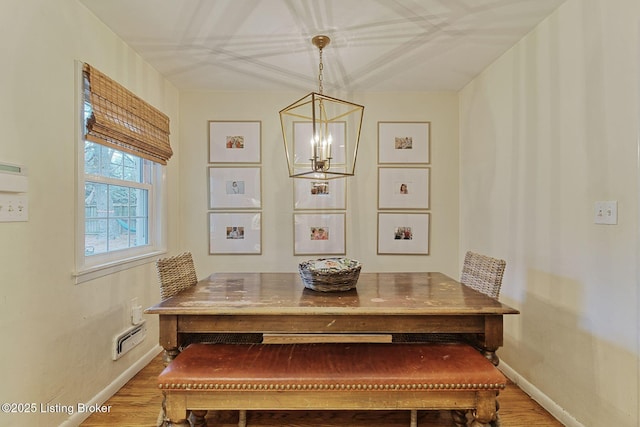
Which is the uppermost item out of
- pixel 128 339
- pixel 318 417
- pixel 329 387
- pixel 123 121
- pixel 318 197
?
pixel 123 121

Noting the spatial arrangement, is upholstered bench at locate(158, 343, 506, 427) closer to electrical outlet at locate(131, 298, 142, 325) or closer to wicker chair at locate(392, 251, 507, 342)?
wicker chair at locate(392, 251, 507, 342)

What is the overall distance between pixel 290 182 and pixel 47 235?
1921mm

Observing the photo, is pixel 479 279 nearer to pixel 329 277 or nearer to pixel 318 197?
pixel 329 277

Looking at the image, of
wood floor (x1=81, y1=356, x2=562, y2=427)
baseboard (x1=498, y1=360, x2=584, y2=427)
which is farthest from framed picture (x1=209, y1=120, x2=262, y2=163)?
baseboard (x1=498, y1=360, x2=584, y2=427)

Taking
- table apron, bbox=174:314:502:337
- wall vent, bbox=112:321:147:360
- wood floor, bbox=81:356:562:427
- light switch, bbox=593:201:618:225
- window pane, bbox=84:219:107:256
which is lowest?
wood floor, bbox=81:356:562:427

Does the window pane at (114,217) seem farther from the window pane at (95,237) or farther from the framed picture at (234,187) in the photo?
the framed picture at (234,187)

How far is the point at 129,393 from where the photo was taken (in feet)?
6.92

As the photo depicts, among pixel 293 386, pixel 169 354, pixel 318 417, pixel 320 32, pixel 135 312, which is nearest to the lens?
pixel 293 386

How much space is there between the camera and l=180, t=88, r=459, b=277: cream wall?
3.10 metres

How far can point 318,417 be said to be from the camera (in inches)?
73.2

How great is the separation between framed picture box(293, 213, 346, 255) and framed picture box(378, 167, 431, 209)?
0.47 meters

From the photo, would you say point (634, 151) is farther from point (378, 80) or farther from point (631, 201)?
point (378, 80)

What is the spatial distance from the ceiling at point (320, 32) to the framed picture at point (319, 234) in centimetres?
127

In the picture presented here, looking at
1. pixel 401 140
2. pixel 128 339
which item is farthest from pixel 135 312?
pixel 401 140
